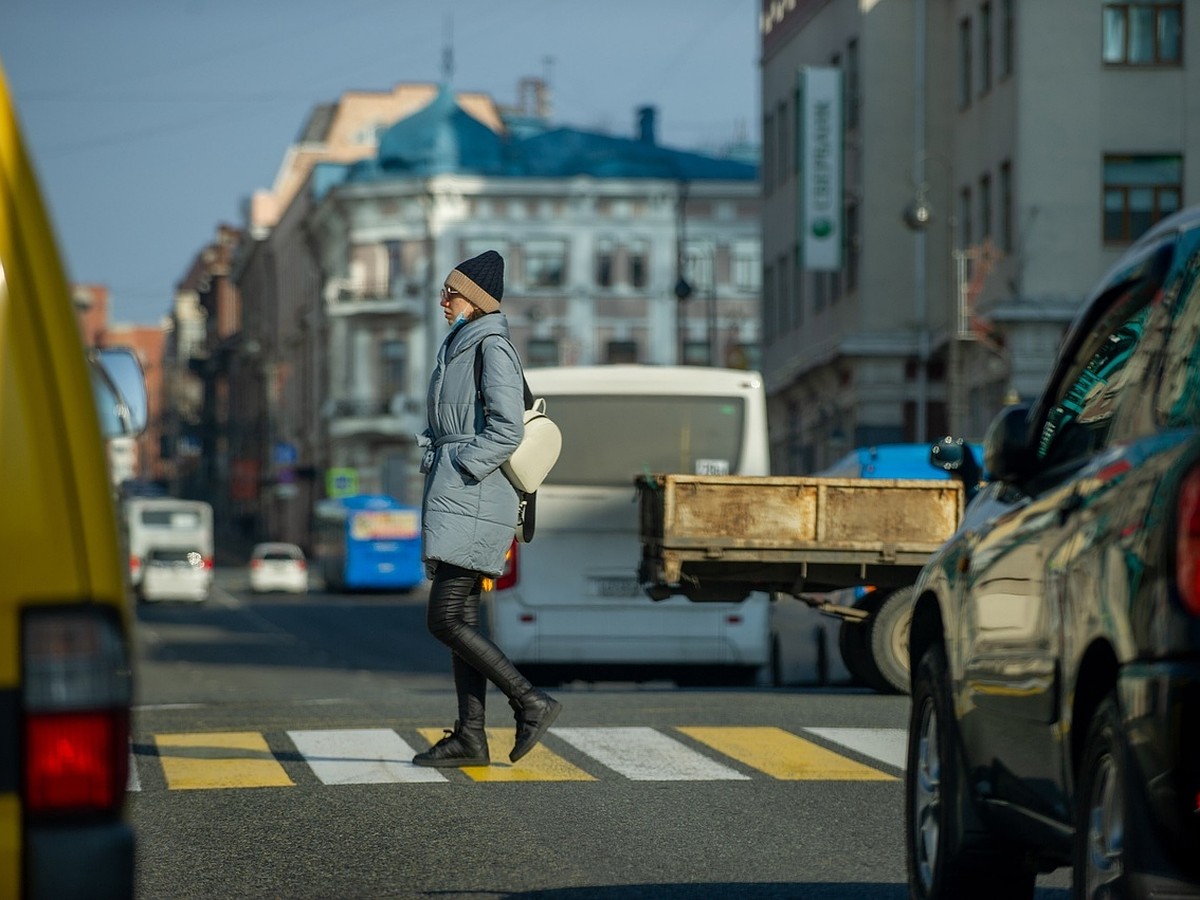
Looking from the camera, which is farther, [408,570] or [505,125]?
[505,125]

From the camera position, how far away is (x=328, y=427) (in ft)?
316

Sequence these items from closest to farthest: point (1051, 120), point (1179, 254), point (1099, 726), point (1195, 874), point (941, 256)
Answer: point (1195, 874) < point (1099, 726) < point (1179, 254) < point (1051, 120) < point (941, 256)

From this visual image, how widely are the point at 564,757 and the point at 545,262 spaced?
81.2 m

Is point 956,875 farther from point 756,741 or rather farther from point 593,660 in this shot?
point 593,660

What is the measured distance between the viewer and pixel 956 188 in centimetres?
4534

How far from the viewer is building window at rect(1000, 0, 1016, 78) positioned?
41344 mm

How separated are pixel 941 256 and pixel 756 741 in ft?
121

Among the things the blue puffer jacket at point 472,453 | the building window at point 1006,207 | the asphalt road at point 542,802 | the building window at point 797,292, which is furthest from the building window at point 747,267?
the blue puffer jacket at point 472,453

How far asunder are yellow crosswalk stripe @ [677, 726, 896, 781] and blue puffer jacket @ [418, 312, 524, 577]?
1.55 metres

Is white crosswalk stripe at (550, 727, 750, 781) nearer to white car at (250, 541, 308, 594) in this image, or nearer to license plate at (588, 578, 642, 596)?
license plate at (588, 578, 642, 596)

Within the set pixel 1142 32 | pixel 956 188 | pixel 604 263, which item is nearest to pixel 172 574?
pixel 604 263

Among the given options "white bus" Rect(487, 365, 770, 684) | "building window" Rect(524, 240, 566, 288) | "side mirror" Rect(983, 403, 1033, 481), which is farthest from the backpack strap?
"building window" Rect(524, 240, 566, 288)

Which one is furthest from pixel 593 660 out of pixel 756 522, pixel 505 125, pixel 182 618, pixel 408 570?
pixel 505 125

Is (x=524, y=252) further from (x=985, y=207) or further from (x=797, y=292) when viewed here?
(x=985, y=207)
